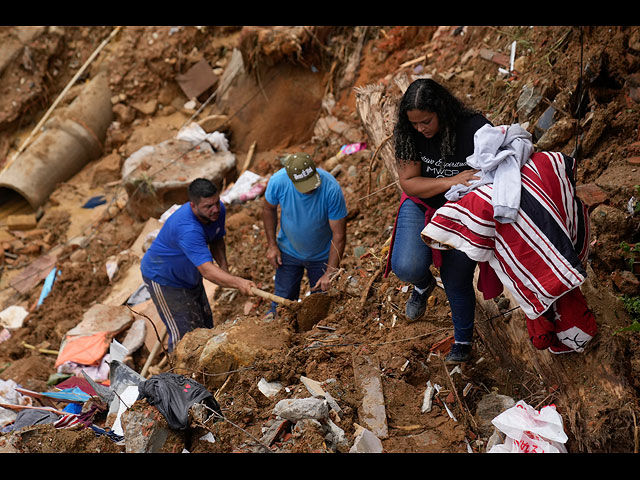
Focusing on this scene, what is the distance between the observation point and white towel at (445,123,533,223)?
272 cm

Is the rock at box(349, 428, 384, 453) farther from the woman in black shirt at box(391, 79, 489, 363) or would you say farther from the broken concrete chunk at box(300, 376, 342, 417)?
the woman in black shirt at box(391, 79, 489, 363)

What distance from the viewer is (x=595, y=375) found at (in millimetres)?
2959

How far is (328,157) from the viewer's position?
314 inches

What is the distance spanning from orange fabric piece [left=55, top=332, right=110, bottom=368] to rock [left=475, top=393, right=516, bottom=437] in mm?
4272

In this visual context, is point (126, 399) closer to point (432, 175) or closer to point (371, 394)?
point (371, 394)

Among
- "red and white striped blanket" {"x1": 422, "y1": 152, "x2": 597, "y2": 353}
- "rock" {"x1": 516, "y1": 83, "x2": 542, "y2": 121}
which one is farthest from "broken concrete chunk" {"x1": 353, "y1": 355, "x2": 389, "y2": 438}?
"rock" {"x1": 516, "y1": 83, "x2": 542, "y2": 121}

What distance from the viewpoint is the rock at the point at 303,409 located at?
10.2 ft

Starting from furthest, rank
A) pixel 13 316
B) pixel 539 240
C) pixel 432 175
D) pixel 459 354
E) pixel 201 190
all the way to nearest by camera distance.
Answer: pixel 13 316 → pixel 201 190 → pixel 459 354 → pixel 432 175 → pixel 539 240

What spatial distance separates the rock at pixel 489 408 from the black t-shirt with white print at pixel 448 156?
122cm

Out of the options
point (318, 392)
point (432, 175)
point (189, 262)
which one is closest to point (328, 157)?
point (189, 262)

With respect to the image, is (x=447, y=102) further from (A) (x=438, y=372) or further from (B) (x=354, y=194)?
(B) (x=354, y=194)

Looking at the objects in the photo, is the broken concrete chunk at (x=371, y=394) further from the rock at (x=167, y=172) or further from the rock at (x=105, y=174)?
the rock at (x=105, y=174)

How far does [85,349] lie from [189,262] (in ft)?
6.53

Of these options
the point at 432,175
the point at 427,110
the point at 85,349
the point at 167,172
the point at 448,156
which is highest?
the point at 427,110
